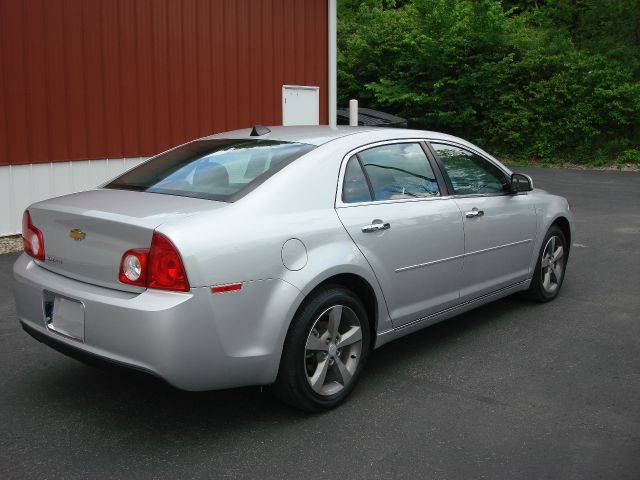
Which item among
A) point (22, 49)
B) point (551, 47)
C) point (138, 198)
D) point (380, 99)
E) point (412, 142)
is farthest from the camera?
point (380, 99)

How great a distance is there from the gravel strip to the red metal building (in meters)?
0.14

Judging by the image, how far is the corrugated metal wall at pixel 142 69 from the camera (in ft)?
30.7

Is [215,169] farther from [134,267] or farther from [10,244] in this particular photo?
[10,244]

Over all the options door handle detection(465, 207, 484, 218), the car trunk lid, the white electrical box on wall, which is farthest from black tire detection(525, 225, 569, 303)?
the white electrical box on wall

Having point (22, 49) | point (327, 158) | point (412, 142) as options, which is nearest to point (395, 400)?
point (327, 158)

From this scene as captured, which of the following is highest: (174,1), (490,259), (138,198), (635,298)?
(174,1)

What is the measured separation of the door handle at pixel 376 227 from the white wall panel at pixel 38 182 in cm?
669

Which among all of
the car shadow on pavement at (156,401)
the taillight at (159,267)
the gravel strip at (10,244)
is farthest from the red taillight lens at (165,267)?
the gravel strip at (10,244)

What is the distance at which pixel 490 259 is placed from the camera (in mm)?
5145

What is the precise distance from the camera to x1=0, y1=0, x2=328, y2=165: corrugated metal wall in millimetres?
9344

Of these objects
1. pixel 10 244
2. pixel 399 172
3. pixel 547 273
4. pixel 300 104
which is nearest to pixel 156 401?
pixel 399 172

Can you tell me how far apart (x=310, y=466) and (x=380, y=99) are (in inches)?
822

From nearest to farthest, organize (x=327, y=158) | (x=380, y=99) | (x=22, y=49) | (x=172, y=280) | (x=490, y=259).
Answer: (x=172, y=280), (x=327, y=158), (x=490, y=259), (x=22, y=49), (x=380, y=99)

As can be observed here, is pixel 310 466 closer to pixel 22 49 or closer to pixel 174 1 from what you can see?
pixel 22 49
